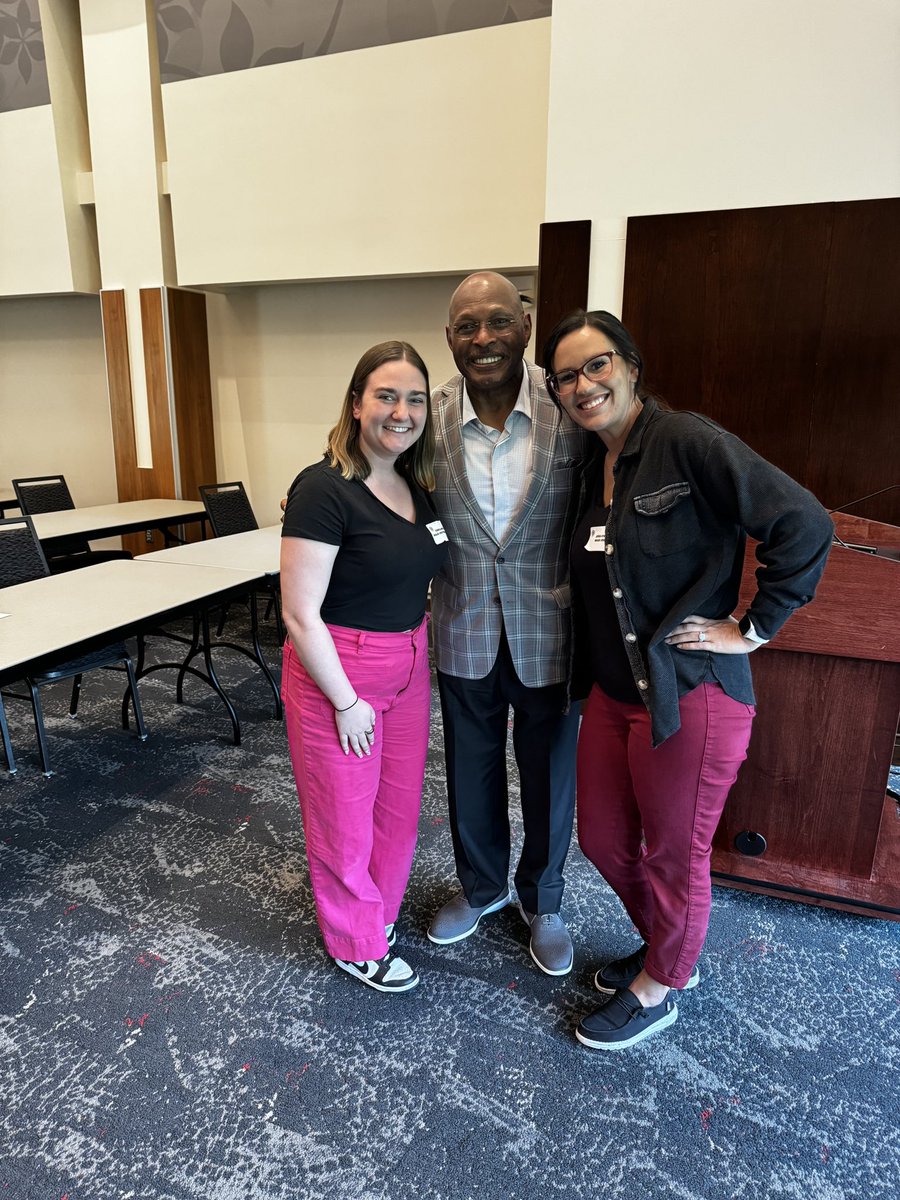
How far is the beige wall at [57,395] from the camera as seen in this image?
6.29 m

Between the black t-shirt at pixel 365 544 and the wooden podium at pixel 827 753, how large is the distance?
95cm

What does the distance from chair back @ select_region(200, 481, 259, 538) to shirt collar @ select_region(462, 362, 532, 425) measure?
2.94 metres

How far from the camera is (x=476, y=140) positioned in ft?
13.6

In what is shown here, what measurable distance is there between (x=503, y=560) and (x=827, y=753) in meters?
1.15

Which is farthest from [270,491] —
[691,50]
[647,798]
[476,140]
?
[647,798]

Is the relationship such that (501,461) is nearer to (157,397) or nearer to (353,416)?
(353,416)

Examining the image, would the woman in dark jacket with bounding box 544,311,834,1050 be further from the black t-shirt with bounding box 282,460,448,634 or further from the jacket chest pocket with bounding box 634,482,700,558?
the black t-shirt with bounding box 282,460,448,634

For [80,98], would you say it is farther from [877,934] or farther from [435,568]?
[877,934]

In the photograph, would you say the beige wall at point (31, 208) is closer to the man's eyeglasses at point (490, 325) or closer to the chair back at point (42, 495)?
the chair back at point (42, 495)

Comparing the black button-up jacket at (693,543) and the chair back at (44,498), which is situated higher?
the black button-up jacket at (693,543)

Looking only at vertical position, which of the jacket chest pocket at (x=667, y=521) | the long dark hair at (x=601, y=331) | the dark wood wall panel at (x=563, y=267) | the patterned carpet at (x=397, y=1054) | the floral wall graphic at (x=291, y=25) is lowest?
the patterned carpet at (x=397, y=1054)

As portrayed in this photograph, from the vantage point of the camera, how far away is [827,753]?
1.98 meters

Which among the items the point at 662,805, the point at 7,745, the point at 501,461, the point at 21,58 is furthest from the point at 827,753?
the point at 21,58

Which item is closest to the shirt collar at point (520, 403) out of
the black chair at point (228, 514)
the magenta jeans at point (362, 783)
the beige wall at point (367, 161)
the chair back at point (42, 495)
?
the magenta jeans at point (362, 783)
